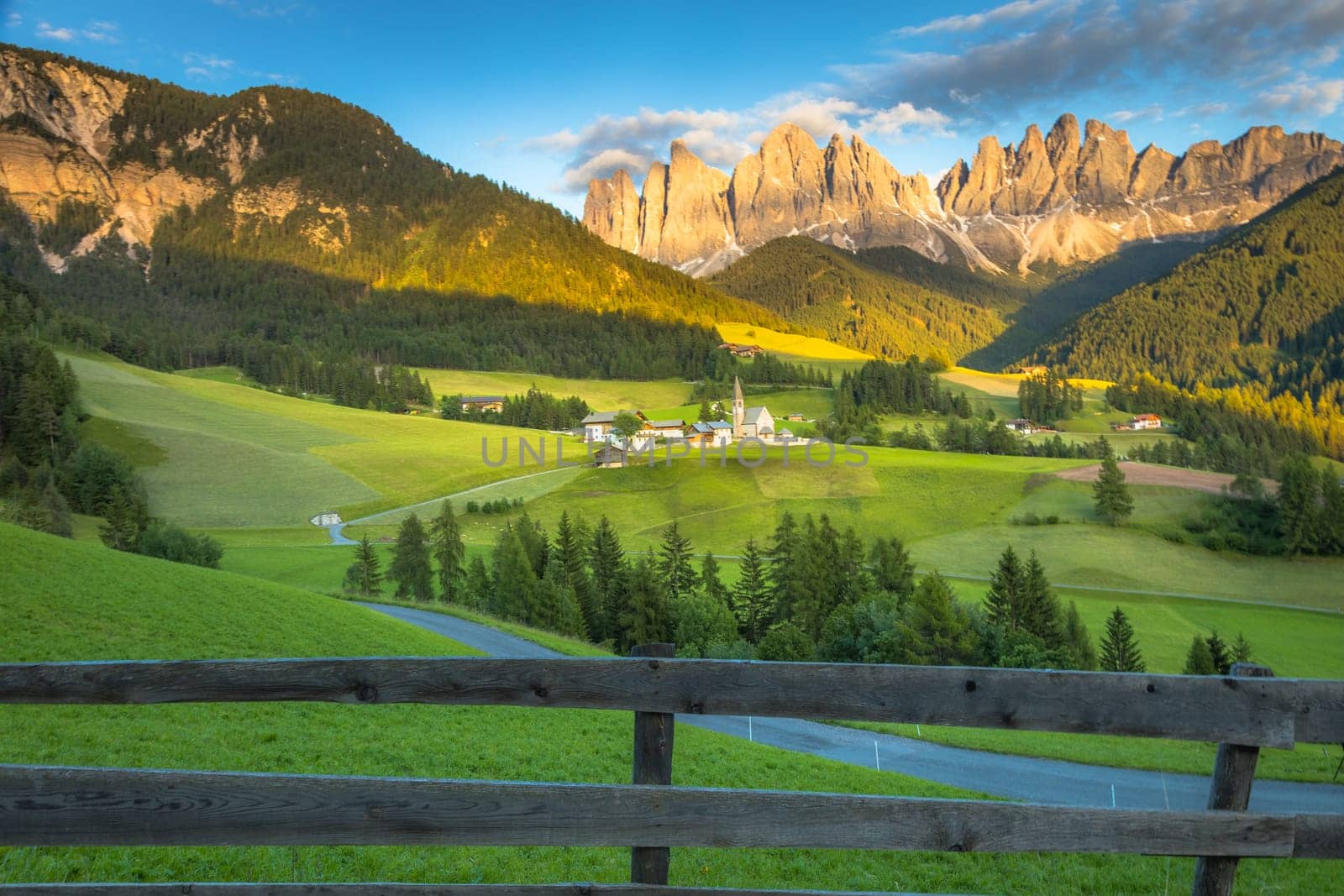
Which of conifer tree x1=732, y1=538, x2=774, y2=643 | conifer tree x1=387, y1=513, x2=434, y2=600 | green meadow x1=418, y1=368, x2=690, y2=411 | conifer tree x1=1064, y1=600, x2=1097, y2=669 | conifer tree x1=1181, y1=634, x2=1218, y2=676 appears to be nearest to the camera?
conifer tree x1=1181, y1=634, x2=1218, y2=676

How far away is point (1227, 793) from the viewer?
13.5 feet

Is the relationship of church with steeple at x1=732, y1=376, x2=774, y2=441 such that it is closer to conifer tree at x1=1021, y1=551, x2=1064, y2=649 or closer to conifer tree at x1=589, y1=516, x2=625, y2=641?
conifer tree at x1=589, y1=516, x2=625, y2=641

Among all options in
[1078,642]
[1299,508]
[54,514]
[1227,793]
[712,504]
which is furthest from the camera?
[712,504]

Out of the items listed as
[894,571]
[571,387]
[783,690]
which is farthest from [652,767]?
[571,387]

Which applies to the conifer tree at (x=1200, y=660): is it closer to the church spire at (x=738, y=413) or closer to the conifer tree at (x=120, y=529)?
the conifer tree at (x=120, y=529)

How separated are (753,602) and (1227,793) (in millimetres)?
50755

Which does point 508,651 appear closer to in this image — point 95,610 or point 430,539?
point 95,610

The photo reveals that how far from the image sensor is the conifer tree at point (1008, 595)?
156 feet

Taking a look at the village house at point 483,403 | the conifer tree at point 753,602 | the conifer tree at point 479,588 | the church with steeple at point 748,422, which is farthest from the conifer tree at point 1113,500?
the village house at point 483,403

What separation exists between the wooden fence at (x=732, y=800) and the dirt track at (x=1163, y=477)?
291 ft

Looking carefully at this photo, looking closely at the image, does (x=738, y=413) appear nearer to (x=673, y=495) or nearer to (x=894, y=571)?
(x=673, y=495)

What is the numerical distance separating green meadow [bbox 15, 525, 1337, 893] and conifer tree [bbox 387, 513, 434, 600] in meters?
32.8

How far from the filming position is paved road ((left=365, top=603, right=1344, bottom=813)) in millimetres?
13617

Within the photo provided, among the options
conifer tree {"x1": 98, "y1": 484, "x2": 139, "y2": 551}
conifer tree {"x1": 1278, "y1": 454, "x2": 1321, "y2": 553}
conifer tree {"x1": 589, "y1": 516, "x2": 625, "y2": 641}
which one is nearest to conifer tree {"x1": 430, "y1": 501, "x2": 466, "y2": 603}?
conifer tree {"x1": 589, "y1": 516, "x2": 625, "y2": 641}
